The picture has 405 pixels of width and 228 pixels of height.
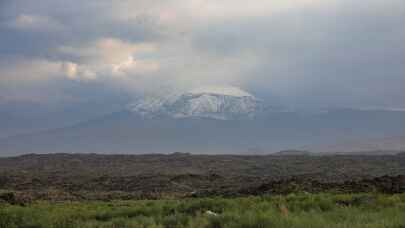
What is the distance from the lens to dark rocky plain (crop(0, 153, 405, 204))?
34281mm

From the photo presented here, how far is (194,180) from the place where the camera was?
181 feet

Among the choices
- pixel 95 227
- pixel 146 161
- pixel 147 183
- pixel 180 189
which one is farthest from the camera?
pixel 146 161

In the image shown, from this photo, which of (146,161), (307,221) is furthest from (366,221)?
(146,161)

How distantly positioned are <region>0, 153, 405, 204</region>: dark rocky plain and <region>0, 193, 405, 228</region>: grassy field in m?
9.36

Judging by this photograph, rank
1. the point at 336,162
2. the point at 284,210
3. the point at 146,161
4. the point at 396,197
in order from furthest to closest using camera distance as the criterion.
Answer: the point at 146,161 < the point at 336,162 < the point at 396,197 < the point at 284,210

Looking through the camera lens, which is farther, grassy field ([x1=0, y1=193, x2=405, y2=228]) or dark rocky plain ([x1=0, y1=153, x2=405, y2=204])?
dark rocky plain ([x1=0, y1=153, x2=405, y2=204])

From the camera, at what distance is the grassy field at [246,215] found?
1619 cm

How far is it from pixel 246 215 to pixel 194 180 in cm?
3804

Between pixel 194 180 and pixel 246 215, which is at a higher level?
pixel 246 215

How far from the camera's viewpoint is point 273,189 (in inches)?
1305

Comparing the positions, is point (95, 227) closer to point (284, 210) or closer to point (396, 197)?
point (284, 210)

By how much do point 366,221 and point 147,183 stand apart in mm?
38524

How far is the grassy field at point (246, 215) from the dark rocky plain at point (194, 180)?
9.36 metres

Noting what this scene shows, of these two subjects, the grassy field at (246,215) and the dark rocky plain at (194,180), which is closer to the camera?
the grassy field at (246,215)
